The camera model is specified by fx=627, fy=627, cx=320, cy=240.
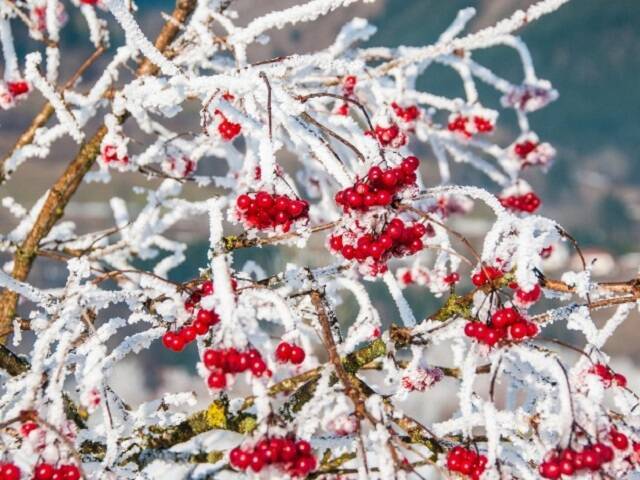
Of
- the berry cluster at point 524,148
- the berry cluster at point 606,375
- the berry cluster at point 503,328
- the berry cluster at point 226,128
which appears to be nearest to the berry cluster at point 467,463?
the berry cluster at point 503,328

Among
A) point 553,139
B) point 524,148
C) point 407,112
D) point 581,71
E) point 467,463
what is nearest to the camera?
point 467,463

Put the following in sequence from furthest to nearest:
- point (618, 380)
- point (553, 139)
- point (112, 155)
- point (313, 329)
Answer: point (553, 139)
point (112, 155)
point (313, 329)
point (618, 380)

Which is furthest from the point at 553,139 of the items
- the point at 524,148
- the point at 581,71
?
the point at 524,148

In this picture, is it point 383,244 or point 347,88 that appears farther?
point 347,88

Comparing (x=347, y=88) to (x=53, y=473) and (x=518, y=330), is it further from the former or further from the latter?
(x=53, y=473)

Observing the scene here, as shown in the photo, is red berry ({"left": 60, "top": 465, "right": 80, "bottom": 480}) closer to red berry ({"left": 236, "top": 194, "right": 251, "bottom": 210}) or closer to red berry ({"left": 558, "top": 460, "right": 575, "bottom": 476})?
red berry ({"left": 236, "top": 194, "right": 251, "bottom": 210})

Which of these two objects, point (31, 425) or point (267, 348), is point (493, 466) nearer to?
point (267, 348)

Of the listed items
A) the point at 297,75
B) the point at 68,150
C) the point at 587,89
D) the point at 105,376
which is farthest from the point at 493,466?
the point at 587,89
